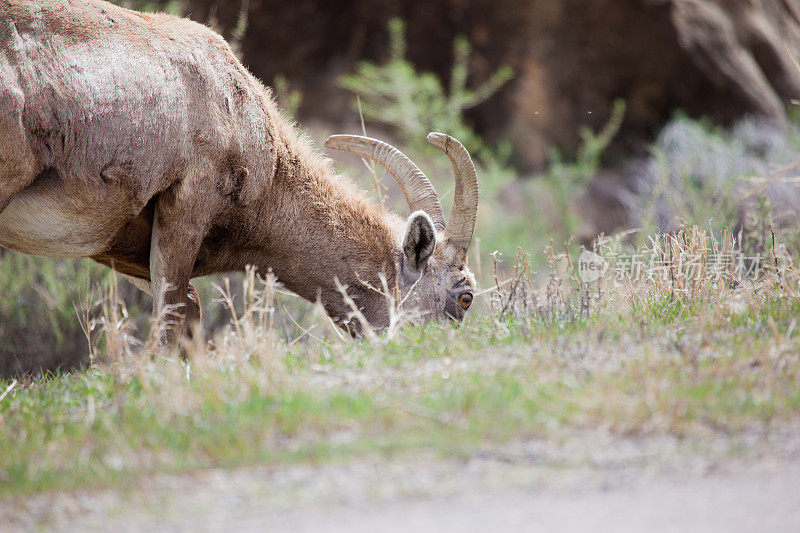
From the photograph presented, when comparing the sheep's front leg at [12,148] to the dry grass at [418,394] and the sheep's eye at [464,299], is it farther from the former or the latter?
the sheep's eye at [464,299]

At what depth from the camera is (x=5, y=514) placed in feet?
11.0

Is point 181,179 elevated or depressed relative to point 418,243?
elevated

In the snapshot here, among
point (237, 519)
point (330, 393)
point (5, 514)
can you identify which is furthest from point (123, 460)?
point (330, 393)

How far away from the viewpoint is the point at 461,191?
702cm

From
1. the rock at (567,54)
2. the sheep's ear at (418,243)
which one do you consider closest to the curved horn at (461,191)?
the sheep's ear at (418,243)

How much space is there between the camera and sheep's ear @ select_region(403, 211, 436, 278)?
6.67 m

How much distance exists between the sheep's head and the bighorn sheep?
12 mm

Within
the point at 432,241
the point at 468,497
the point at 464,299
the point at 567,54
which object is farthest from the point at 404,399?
the point at 567,54

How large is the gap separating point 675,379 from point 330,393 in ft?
5.83

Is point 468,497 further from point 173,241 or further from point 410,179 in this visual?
point 410,179

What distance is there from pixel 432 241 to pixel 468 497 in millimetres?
3640

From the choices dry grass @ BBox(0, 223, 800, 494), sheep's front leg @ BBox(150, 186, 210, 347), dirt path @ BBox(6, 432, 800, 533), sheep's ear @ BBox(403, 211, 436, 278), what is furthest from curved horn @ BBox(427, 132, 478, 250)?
dirt path @ BBox(6, 432, 800, 533)

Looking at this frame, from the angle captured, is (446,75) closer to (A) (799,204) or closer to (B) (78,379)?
(A) (799,204)

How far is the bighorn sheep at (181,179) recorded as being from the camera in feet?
17.7
